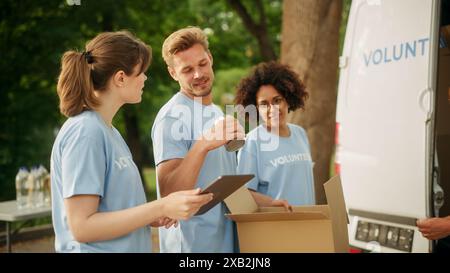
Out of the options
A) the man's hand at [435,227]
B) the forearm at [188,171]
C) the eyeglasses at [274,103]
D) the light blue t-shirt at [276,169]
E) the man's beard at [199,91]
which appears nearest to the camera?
the forearm at [188,171]

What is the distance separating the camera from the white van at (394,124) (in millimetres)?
2656

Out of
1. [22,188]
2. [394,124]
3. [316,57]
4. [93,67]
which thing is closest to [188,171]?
[93,67]

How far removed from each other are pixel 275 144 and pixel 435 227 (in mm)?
855

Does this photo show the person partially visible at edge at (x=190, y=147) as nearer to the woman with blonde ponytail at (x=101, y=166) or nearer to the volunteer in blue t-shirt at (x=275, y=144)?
the woman with blonde ponytail at (x=101, y=166)

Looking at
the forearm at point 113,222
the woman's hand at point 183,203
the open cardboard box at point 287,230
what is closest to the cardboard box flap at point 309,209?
the open cardboard box at point 287,230

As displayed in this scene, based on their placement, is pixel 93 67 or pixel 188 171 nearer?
pixel 93 67

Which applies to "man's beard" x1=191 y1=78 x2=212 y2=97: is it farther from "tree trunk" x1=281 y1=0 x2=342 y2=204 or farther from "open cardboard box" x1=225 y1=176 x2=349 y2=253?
"tree trunk" x1=281 y1=0 x2=342 y2=204

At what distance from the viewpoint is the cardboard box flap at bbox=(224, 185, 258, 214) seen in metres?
2.09

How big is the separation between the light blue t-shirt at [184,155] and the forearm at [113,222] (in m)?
0.48

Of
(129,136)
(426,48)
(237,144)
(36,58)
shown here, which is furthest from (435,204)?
(129,136)

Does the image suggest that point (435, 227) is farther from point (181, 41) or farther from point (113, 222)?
point (113, 222)

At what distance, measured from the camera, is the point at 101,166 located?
1.63m
